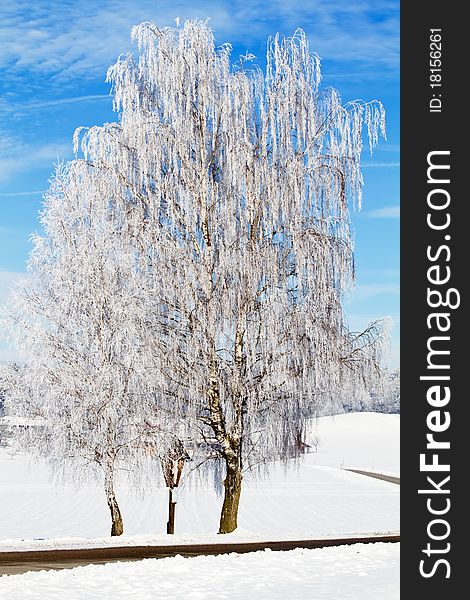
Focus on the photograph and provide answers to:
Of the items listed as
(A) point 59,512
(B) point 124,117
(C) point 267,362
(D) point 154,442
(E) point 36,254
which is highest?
(B) point 124,117

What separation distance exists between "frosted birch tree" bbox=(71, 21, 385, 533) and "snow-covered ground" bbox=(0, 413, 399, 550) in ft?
4.94

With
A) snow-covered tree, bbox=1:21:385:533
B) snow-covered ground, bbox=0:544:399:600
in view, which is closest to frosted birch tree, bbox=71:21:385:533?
snow-covered tree, bbox=1:21:385:533

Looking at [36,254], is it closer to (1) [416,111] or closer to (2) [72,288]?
(2) [72,288]

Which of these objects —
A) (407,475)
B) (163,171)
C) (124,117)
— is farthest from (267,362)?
(407,475)

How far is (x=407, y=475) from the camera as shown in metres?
8.76

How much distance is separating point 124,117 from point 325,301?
6.04m

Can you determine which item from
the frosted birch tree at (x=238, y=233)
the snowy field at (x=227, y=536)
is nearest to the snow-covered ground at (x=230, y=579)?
the snowy field at (x=227, y=536)

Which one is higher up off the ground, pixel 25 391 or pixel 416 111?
pixel 416 111

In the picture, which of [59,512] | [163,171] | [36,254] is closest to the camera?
[163,171]

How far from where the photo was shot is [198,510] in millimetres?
39750

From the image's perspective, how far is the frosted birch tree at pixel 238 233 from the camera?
62.4 ft

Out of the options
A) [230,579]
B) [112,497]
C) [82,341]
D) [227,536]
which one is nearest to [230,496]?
[227,536]

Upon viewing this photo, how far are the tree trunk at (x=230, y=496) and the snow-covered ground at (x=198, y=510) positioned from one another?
342 mm

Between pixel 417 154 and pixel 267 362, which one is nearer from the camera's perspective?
pixel 417 154
